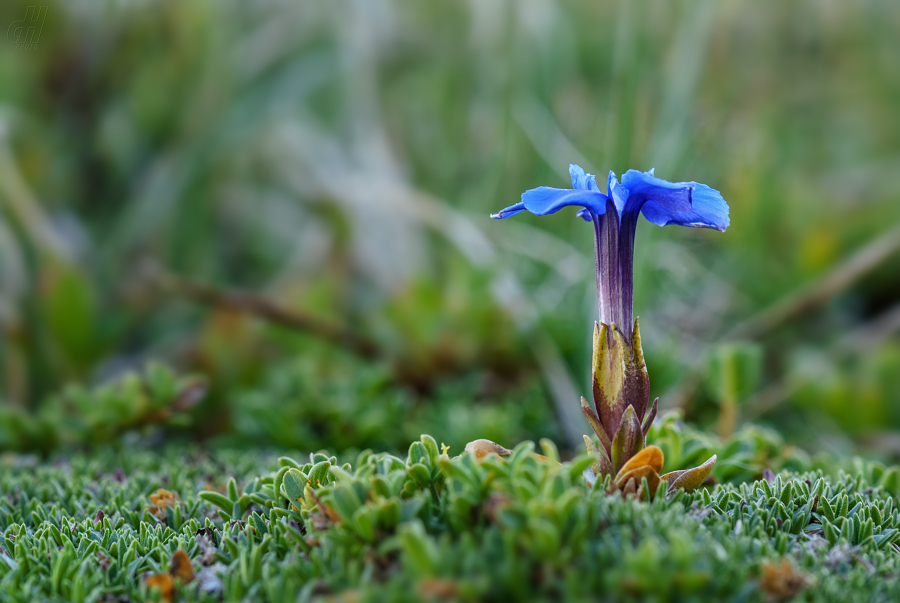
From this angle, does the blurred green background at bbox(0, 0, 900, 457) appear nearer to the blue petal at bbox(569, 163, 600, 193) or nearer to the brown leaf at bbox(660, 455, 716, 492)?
the brown leaf at bbox(660, 455, 716, 492)

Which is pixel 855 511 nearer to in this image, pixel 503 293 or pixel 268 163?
pixel 503 293

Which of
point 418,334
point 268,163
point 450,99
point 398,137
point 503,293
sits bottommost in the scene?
point 418,334

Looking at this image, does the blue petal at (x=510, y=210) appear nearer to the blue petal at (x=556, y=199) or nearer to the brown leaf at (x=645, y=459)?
the blue petal at (x=556, y=199)

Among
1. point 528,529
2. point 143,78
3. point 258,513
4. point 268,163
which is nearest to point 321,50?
point 268,163

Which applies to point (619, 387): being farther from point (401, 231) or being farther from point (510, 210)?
point (401, 231)

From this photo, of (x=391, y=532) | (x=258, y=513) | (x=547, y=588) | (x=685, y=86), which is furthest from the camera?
(x=685, y=86)

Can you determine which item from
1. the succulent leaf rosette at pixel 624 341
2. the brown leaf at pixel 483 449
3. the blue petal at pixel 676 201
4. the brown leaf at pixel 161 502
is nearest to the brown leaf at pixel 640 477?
the succulent leaf rosette at pixel 624 341

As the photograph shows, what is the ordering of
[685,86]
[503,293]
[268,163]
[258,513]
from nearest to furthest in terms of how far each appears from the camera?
[258,513] → [685,86] → [503,293] → [268,163]
